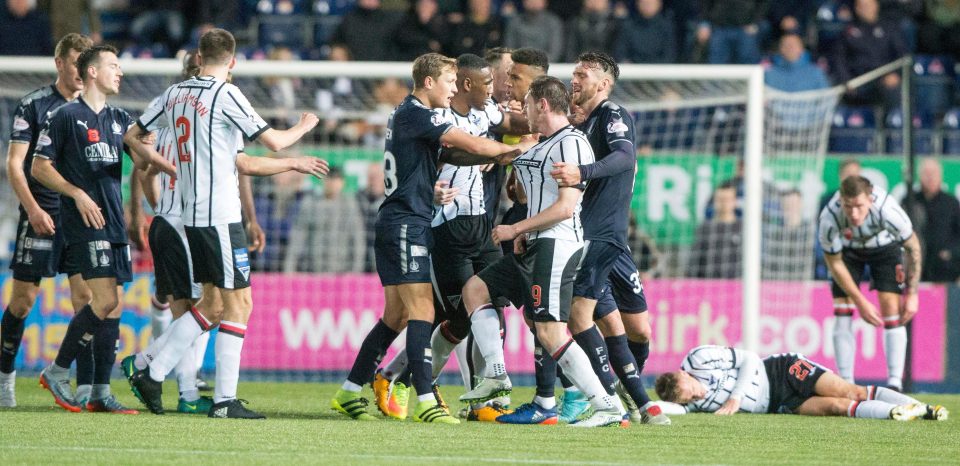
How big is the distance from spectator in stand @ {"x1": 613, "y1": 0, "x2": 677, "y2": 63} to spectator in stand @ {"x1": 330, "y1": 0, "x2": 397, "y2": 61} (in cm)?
289

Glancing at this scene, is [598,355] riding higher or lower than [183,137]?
lower

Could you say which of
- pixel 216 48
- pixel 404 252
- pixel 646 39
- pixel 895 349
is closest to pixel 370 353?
pixel 404 252

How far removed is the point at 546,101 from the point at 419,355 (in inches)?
64.2

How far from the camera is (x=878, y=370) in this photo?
13172 mm

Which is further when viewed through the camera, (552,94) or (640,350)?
(640,350)

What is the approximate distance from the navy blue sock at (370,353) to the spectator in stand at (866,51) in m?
10.4

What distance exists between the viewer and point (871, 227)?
444 inches

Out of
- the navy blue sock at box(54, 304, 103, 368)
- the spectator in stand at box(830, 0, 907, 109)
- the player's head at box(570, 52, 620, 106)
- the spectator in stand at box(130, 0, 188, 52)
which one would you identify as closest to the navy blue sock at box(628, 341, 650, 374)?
the player's head at box(570, 52, 620, 106)

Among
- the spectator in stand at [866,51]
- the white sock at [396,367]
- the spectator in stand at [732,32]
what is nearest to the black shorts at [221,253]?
the white sock at [396,367]

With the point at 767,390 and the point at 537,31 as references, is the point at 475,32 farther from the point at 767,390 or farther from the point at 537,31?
the point at 767,390

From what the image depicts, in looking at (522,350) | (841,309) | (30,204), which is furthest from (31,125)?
(841,309)

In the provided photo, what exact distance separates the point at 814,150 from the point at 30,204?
27.8 feet

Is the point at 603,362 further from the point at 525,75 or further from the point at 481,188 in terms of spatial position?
the point at 525,75

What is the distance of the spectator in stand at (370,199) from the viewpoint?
1352 centimetres
